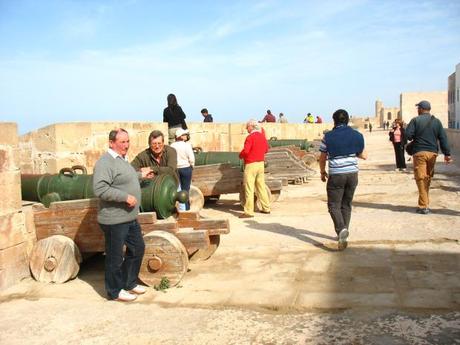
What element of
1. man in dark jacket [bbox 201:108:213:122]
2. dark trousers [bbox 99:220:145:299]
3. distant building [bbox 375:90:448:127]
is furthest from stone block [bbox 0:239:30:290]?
distant building [bbox 375:90:448:127]

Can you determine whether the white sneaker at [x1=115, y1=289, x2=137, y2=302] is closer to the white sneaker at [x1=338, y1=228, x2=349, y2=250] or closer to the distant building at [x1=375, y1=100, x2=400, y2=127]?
the white sneaker at [x1=338, y1=228, x2=349, y2=250]

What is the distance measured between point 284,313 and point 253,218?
4067 mm

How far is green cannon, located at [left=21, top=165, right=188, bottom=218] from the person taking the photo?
520 cm

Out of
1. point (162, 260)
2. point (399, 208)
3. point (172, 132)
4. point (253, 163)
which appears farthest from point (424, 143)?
point (162, 260)

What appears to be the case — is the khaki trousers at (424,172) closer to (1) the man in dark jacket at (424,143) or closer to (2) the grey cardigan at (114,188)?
(1) the man in dark jacket at (424,143)

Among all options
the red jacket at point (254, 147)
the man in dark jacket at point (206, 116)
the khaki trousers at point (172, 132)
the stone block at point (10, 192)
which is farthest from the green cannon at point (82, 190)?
the man in dark jacket at point (206, 116)

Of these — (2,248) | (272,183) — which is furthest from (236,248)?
(272,183)

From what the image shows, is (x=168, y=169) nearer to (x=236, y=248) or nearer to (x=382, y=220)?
(x=236, y=248)

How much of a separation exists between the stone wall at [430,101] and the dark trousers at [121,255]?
58.5 m

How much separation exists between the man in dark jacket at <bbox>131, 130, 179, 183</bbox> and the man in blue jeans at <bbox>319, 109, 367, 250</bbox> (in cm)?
171

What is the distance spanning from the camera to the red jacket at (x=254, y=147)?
795 cm

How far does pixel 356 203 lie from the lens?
8922 mm

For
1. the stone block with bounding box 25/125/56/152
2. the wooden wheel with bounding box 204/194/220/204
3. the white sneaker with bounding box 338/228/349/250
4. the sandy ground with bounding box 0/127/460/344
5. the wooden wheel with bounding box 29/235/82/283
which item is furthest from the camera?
the wooden wheel with bounding box 204/194/220/204

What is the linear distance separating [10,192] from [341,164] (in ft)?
11.1
